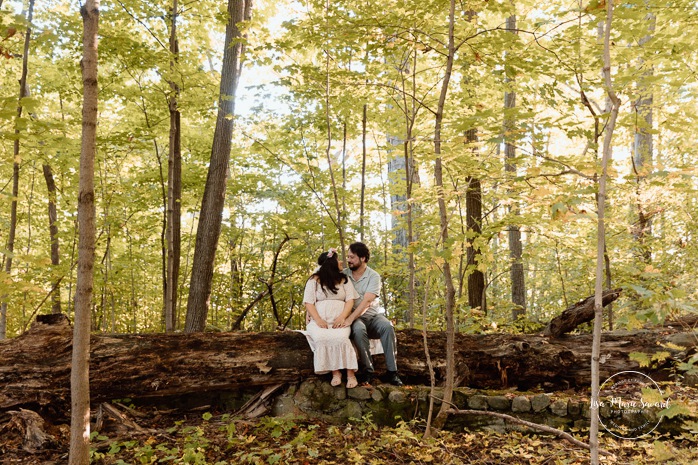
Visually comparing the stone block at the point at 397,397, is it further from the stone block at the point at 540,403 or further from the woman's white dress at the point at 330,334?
the stone block at the point at 540,403

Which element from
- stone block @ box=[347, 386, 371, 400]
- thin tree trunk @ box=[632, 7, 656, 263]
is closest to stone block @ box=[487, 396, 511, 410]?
stone block @ box=[347, 386, 371, 400]

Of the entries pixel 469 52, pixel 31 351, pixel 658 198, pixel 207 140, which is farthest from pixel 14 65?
pixel 658 198

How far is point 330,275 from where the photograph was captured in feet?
16.4

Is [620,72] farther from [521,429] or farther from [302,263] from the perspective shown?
[302,263]

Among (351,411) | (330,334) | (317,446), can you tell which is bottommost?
(317,446)

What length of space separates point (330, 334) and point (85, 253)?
2661 mm

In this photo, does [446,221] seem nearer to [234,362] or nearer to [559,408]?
[559,408]

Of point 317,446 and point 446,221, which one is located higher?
point 446,221

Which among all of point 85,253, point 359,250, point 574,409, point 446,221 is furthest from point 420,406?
point 85,253

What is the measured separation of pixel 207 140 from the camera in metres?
8.85

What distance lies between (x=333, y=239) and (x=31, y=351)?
432 cm

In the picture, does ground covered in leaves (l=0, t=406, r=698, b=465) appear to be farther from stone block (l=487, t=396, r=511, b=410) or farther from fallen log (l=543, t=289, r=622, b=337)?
fallen log (l=543, t=289, r=622, b=337)

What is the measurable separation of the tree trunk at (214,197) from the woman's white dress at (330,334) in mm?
2530

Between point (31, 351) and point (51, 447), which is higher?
point (31, 351)
